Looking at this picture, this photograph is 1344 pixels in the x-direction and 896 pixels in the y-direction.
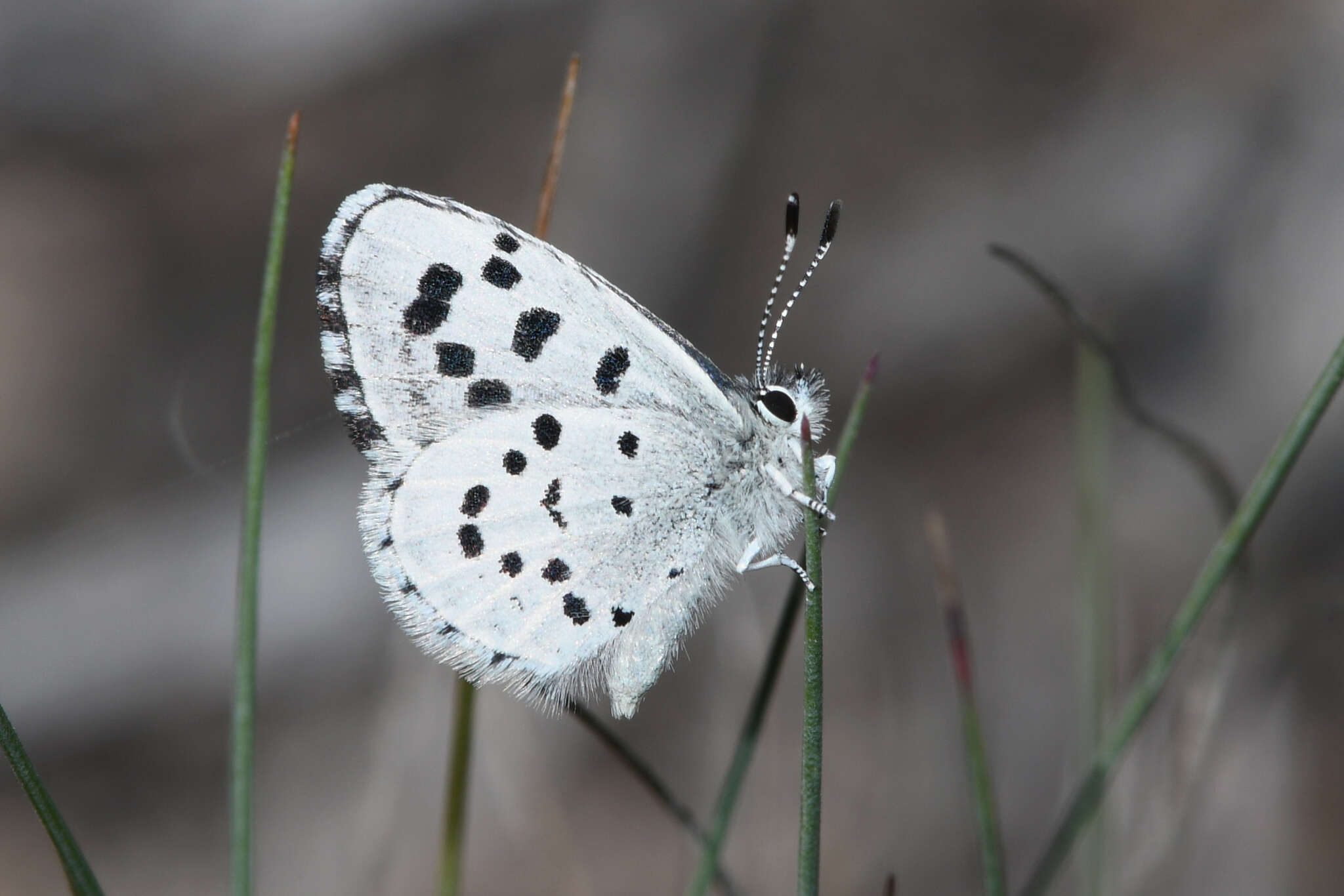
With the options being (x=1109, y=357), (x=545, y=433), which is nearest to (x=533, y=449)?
(x=545, y=433)

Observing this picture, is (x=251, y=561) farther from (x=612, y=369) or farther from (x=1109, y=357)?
(x=1109, y=357)

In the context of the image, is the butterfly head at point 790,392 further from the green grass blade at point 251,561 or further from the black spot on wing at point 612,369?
the green grass blade at point 251,561

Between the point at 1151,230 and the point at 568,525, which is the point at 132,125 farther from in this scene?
the point at 1151,230

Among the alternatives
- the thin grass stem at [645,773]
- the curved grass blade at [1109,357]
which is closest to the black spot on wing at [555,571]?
the thin grass stem at [645,773]

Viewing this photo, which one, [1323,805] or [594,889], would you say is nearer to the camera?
[1323,805]

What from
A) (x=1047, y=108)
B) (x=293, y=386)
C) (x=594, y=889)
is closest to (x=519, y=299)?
(x=293, y=386)

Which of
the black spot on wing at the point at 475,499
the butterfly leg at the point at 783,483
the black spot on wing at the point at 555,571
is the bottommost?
the black spot on wing at the point at 555,571
